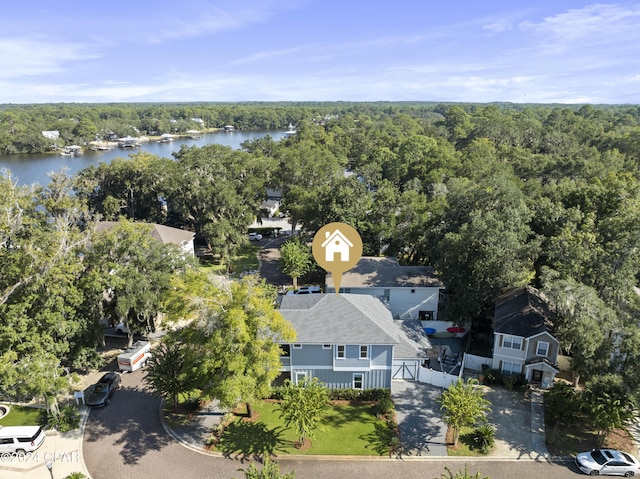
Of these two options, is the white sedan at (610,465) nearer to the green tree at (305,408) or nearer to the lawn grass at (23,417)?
the green tree at (305,408)

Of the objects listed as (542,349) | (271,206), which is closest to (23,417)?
(542,349)

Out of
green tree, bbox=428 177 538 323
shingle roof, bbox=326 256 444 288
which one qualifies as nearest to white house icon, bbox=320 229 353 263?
shingle roof, bbox=326 256 444 288

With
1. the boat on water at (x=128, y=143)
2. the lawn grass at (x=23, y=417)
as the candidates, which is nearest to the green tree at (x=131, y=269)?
the lawn grass at (x=23, y=417)

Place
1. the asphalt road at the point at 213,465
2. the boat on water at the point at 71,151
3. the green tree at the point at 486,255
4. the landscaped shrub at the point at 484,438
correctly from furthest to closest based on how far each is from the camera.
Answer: the boat on water at the point at 71,151 < the green tree at the point at 486,255 < the landscaped shrub at the point at 484,438 < the asphalt road at the point at 213,465

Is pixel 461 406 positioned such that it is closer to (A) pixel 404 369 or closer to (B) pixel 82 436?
(A) pixel 404 369

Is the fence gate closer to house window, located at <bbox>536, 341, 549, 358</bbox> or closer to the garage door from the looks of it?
the garage door

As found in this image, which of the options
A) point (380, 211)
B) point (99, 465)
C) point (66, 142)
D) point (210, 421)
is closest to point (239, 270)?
point (380, 211)
